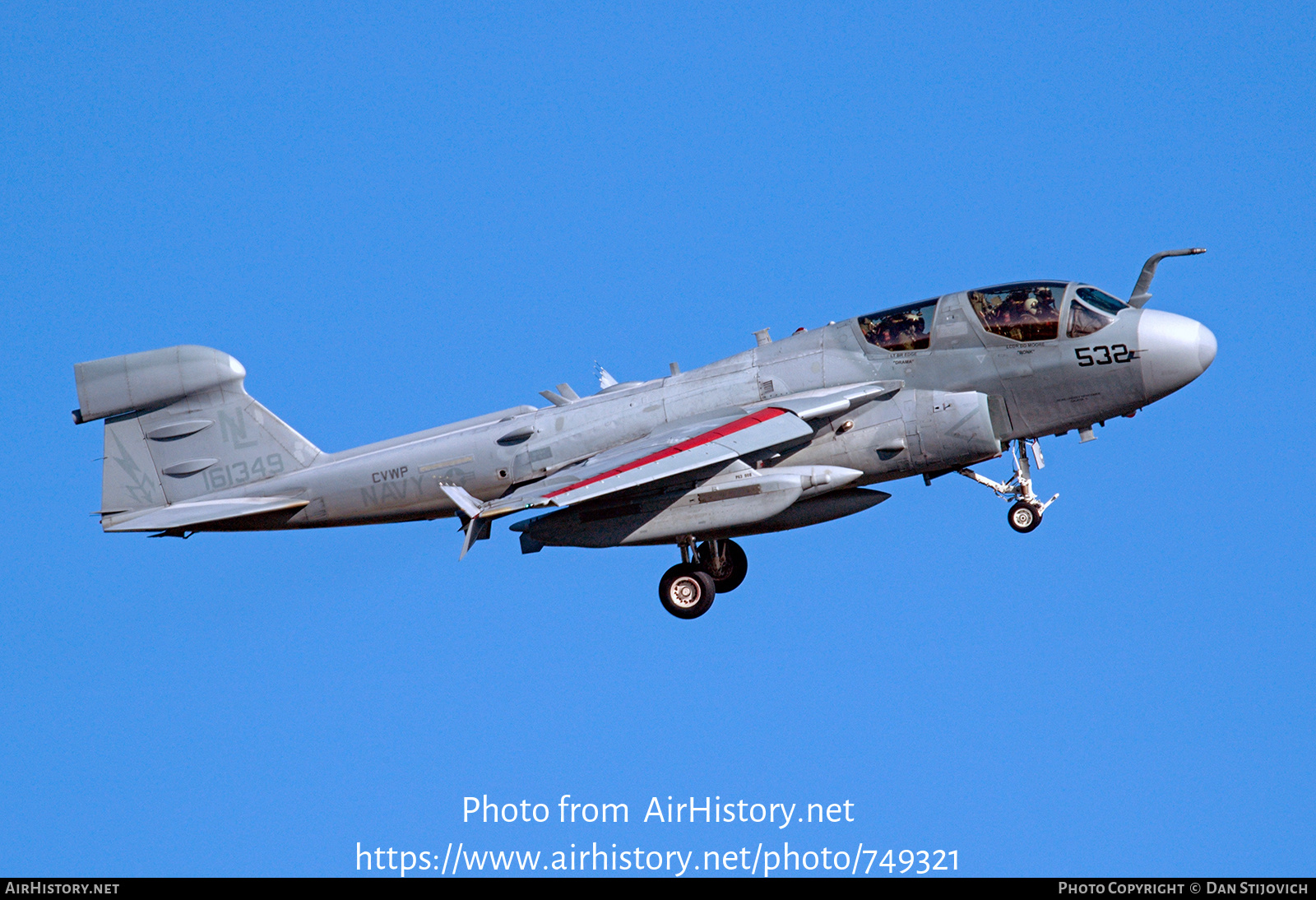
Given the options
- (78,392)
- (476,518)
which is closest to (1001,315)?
(476,518)

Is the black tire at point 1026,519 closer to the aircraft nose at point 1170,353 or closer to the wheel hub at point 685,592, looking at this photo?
the aircraft nose at point 1170,353

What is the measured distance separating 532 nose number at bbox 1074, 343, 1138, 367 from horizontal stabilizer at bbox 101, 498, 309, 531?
10.5 m

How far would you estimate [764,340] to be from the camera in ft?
67.4


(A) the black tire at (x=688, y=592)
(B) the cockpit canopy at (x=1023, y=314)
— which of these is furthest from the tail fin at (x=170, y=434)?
(B) the cockpit canopy at (x=1023, y=314)

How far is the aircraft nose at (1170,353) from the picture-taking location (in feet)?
61.6

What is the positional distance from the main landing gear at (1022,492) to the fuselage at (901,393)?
343 mm

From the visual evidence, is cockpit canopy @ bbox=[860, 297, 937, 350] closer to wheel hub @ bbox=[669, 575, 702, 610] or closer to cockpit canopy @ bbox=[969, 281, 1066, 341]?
cockpit canopy @ bbox=[969, 281, 1066, 341]

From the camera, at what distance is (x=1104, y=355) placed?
1889 cm

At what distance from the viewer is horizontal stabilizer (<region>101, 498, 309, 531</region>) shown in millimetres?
20672

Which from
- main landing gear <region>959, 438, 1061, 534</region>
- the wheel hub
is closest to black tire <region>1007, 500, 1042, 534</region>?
main landing gear <region>959, 438, 1061, 534</region>

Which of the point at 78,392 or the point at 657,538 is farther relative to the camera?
the point at 78,392

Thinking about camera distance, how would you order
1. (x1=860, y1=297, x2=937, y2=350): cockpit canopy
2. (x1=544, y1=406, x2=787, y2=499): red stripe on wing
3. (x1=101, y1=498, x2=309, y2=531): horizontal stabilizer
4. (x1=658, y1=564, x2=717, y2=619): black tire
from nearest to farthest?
(x1=544, y1=406, x2=787, y2=499): red stripe on wing → (x1=860, y1=297, x2=937, y2=350): cockpit canopy → (x1=658, y1=564, x2=717, y2=619): black tire → (x1=101, y1=498, x2=309, y2=531): horizontal stabilizer
